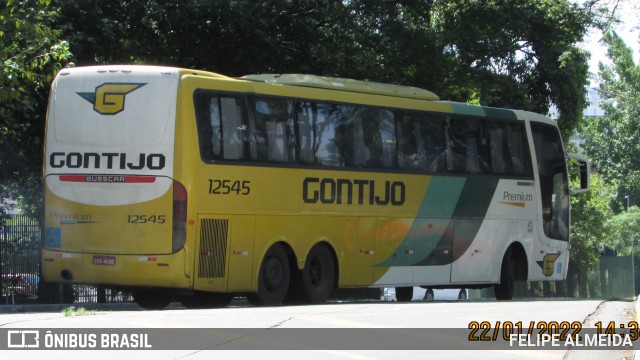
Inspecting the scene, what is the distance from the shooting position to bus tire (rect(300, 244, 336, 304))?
56.9 ft

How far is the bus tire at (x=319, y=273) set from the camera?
17328mm

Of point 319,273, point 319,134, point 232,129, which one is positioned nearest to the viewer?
point 232,129

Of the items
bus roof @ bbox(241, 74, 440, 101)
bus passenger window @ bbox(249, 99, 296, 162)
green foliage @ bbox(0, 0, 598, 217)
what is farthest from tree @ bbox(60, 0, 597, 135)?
bus passenger window @ bbox(249, 99, 296, 162)

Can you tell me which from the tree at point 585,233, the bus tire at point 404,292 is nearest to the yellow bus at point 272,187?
the bus tire at point 404,292

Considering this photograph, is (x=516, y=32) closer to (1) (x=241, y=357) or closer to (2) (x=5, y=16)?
(2) (x=5, y=16)

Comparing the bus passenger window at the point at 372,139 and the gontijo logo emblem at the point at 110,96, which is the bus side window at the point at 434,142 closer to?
the bus passenger window at the point at 372,139

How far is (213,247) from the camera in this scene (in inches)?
611

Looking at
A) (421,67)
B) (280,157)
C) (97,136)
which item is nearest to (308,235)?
(280,157)

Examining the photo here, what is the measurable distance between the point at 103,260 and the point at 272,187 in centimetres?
298

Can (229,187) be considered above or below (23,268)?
above

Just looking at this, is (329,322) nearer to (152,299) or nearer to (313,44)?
(152,299)

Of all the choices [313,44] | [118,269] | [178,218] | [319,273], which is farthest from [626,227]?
[118,269]

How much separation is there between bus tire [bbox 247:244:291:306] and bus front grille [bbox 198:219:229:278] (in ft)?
3.15

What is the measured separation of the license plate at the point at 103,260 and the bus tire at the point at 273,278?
7.97ft
